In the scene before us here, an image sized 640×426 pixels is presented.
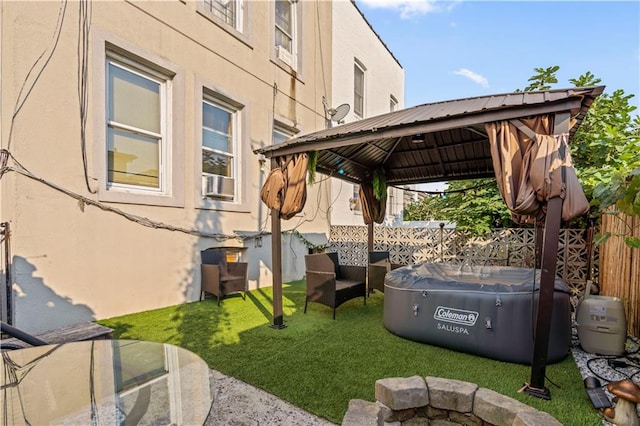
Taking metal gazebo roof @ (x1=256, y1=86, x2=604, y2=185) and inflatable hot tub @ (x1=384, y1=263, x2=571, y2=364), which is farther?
inflatable hot tub @ (x1=384, y1=263, x2=571, y2=364)

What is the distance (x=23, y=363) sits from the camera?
202 cm

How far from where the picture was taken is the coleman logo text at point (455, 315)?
3427mm

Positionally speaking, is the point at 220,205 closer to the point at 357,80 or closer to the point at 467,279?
the point at 467,279

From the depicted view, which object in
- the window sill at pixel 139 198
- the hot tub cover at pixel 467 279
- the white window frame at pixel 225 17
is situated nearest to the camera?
the hot tub cover at pixel 467 279

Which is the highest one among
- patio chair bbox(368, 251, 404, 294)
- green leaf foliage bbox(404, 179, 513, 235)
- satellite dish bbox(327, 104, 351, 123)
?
satellite dish bbox(327, 104, 351, 123)

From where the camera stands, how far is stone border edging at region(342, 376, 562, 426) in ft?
6.67

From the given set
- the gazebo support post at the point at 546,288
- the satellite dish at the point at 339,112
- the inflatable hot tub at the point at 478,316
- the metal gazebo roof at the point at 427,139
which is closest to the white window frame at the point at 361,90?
the satellite dish at the point at 339,112

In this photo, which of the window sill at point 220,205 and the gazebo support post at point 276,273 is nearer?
the gazebo support post at point 276,273

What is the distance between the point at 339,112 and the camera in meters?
9.14

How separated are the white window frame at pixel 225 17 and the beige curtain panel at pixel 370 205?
4.27 metres

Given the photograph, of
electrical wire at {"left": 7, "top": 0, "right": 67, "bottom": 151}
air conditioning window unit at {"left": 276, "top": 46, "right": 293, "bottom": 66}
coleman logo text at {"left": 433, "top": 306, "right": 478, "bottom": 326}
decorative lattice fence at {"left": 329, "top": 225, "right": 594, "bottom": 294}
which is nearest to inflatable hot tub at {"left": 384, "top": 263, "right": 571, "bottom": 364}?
coleman logo text at {"left": 433, "top": 306, "right": 478, "bottom": 326}

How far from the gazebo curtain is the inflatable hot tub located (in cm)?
86

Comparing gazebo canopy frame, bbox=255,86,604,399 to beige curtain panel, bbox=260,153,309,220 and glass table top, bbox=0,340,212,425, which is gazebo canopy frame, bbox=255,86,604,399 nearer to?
beige curtain panel, bbox=260,153,309,220

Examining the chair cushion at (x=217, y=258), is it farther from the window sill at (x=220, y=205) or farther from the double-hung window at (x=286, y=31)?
the double-hung window at (x=286, y=31)
